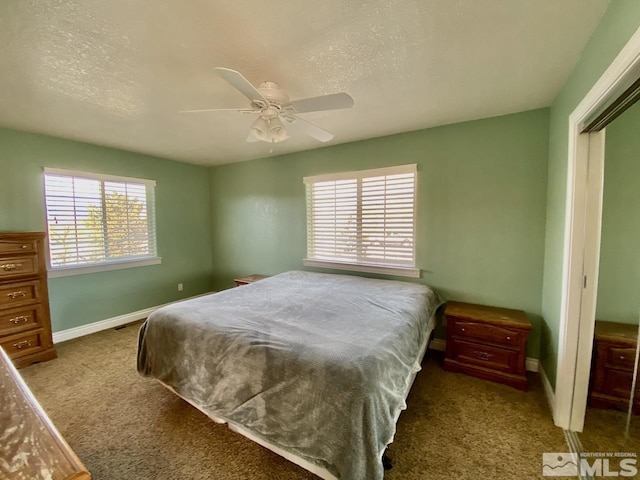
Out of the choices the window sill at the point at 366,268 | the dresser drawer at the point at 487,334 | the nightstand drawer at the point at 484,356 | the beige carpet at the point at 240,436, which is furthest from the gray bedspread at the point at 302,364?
the window sill at the point at 366,268

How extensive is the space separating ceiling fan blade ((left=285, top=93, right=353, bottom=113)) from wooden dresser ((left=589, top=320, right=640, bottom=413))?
2.37 metres

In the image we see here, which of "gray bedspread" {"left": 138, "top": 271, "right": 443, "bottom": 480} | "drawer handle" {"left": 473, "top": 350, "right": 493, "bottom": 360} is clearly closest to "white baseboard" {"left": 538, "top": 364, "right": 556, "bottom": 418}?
"drawer handle" {"left": 473, "top": 350, "right": 493, "bottom": 360}

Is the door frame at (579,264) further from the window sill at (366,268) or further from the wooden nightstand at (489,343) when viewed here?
the window sill at (366,268)

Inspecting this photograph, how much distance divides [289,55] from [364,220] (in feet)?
6.73

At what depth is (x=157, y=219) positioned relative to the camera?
3.96m

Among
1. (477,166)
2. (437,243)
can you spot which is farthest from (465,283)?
(477,166)

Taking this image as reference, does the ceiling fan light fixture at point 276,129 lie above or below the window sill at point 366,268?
above

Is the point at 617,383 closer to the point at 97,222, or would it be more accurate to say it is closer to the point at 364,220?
the point at 364,220

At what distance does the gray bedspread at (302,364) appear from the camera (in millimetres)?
1200

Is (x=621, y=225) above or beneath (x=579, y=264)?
above

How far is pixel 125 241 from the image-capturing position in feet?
12.0

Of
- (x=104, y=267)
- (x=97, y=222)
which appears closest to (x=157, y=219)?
(x=97, y=222)

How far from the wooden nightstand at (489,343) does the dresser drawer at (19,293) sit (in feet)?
13.2

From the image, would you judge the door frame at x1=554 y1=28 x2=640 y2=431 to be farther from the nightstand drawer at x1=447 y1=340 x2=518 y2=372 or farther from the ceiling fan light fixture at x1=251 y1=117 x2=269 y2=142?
the ceiling fan light fixture at x1=251 y1=117 x2=269 y2=142
